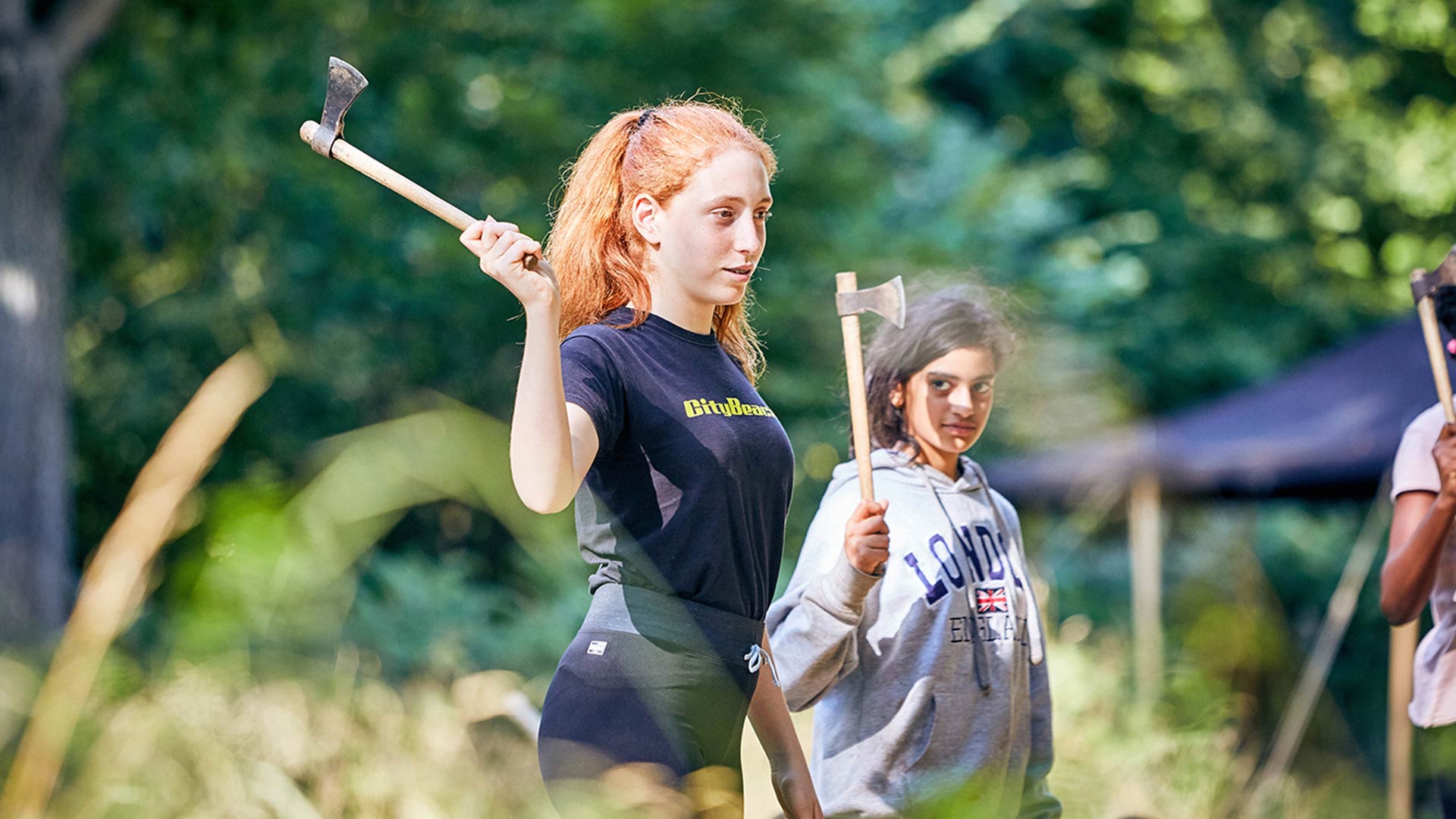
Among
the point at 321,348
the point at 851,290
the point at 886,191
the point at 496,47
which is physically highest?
the point at 496,47

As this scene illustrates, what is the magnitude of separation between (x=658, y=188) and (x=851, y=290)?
392 mm

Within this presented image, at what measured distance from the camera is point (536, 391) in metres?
1.78

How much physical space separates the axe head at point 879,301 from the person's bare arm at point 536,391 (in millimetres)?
662

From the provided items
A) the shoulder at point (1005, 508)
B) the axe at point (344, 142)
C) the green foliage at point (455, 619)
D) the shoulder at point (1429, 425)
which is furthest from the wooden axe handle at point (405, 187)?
the shoulder at point (1429, 425)

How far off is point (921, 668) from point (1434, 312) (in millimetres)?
1309

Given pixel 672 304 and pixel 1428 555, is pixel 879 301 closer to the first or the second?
pixel 672 304

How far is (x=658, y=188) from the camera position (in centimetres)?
217

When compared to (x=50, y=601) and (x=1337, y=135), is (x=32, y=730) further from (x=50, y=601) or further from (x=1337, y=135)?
(x=1337, y=135)

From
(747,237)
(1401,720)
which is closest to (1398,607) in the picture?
(747,237)

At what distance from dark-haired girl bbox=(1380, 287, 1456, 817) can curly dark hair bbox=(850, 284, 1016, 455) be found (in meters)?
0.81

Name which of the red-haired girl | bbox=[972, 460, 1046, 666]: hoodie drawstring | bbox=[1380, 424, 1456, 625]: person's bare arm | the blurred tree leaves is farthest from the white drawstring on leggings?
the blurred tree leaves

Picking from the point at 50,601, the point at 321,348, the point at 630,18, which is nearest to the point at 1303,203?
the point at 630,18

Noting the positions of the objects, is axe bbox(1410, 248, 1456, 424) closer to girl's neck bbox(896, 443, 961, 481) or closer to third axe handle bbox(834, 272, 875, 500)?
girl's neck bbox(896, 443, 961, 481)

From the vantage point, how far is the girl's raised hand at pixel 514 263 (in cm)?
181
